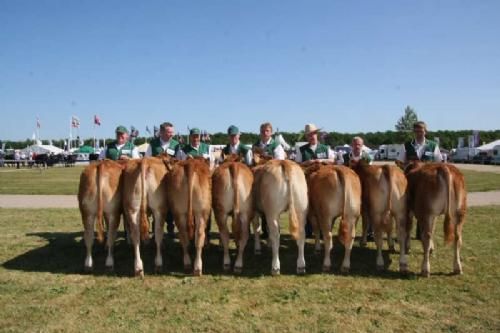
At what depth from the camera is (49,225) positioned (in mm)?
11414

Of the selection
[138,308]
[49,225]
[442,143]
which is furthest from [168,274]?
[442,143]

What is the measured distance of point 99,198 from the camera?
693 cm

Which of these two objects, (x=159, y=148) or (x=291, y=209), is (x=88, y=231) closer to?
(x=159, y=148)

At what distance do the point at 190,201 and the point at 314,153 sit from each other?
335 cm

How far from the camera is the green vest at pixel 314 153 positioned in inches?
355

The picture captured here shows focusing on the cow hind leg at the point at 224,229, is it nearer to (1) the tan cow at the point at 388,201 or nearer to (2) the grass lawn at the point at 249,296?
(2) the grass lawn at the point at 249,296

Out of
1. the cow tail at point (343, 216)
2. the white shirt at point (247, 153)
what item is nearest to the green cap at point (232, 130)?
the white shirt at point (247, 153)

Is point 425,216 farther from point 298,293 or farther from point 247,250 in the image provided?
point 247,250

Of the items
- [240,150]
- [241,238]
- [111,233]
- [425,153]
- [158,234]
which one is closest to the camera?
[241,238]

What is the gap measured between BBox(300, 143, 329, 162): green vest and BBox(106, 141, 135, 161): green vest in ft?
12.6

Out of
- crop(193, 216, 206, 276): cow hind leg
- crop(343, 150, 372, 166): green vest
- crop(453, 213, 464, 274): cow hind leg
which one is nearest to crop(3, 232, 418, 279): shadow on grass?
crop(193, 216, 206, 276): cow hind leg

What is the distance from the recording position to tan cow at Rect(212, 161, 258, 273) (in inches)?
272

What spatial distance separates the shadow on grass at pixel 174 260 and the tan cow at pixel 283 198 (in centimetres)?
67

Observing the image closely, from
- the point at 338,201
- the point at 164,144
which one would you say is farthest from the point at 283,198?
the point at 164,144
